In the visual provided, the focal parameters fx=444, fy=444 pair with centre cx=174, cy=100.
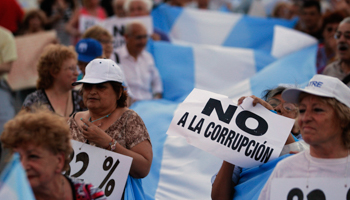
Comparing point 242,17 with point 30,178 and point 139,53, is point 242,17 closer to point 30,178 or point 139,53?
point 139,53

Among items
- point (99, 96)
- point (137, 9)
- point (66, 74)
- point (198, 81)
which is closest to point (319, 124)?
point (99, 96)

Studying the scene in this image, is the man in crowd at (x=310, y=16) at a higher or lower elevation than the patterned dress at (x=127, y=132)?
lower

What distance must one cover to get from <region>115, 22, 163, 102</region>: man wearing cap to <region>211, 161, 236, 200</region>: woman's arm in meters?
3.35

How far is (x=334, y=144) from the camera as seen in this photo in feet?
7.99

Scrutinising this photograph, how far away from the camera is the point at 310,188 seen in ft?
7.95

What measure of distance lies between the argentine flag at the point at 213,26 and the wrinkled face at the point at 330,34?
1.79 metres

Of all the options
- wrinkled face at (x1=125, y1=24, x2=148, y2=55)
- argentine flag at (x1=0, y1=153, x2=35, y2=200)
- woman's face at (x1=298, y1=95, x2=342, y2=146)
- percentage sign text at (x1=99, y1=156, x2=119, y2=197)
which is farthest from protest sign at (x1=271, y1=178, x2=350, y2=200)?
wrinkled face at (x1=125, y1=24, x2=148, y2=55)

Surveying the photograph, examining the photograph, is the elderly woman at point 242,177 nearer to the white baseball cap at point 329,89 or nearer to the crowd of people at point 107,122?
the crowd of people at point 107,122

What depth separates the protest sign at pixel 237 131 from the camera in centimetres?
290

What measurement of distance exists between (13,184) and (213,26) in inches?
279

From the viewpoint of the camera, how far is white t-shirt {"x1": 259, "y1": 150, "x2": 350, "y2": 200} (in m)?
2.42

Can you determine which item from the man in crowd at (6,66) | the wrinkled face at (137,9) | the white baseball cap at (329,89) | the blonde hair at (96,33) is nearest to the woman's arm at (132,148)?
the white baseball cap at (329,89)

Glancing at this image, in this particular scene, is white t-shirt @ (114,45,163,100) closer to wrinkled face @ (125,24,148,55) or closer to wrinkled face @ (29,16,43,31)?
wrinkled face @ (125,24,148,55)

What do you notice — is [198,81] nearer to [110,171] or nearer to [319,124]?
[110,171]
